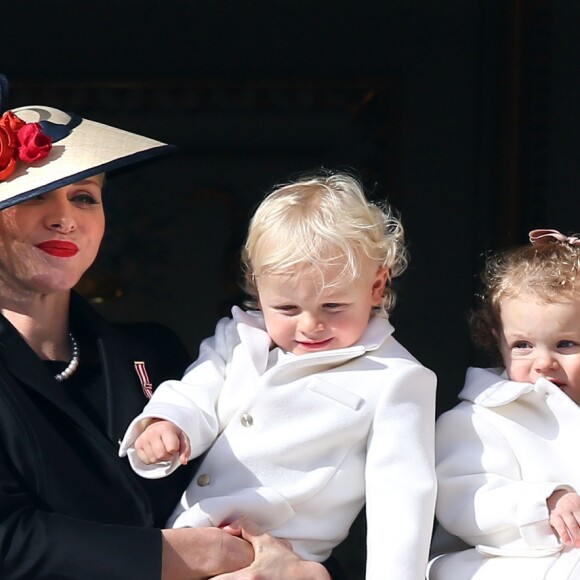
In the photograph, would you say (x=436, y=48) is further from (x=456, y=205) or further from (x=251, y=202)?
(x=251, y=202)

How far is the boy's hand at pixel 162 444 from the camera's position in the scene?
261cm

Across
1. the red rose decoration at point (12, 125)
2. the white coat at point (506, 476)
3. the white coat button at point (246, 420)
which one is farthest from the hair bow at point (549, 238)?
the red rose decoration at point (12, 125)

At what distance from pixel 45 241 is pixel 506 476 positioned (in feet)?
3.27

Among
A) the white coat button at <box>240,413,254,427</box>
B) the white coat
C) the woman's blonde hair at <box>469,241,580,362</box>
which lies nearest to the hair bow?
the woman's blonde hair at <box>469,241,580,362</box>

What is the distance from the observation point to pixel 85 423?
8.85 feet

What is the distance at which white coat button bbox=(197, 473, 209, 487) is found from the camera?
2771mm

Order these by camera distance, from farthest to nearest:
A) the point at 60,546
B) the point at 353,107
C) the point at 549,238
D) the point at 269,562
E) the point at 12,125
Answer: the point at 353,107
the point at 549,238
the point at 12,125
the point at 269,562
the point at 60,546

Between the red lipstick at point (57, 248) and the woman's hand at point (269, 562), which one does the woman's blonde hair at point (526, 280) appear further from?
the red lipstick at point (57, 248)

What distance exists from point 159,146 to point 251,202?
4.39ft

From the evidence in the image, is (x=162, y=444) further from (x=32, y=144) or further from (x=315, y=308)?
(x=32, y=144)

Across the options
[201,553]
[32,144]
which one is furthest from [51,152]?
[201,553]

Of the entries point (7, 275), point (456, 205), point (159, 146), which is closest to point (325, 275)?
point (159, 146)

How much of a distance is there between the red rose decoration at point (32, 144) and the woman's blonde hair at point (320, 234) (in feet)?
1.49

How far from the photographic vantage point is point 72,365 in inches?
112
